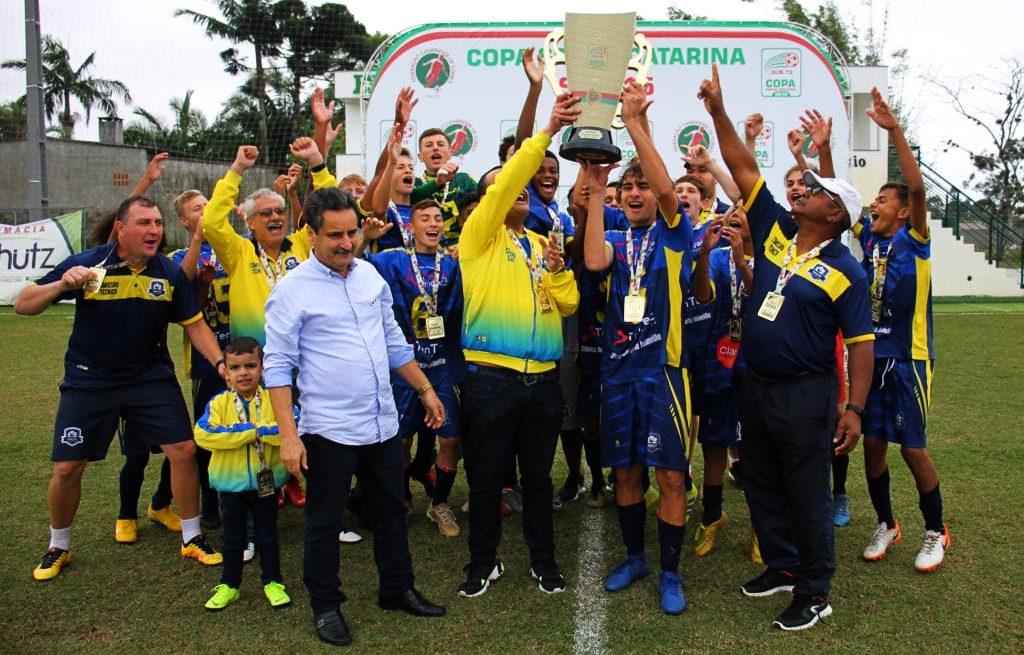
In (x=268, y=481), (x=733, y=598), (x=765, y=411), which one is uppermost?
(x=765, y=411)

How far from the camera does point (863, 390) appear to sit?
3822 millimetres

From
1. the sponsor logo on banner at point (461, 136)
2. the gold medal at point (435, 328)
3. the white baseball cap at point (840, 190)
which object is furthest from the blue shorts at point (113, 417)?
the sponsor logo on banner at point (461, 136)

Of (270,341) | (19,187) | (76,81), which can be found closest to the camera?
(270,341)

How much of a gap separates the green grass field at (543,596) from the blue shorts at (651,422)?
696 millimetres

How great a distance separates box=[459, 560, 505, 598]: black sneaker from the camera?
4156 mm

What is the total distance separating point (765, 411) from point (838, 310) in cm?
56

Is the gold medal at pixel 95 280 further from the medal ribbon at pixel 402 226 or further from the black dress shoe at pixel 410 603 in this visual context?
the black dress shoe at pixel 410 603

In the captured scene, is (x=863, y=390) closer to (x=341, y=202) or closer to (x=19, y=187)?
(x=341, y=202)

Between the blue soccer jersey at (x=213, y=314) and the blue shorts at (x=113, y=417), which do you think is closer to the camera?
the blue shorts at (x=113, y=417)

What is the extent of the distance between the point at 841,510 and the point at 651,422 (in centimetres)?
193

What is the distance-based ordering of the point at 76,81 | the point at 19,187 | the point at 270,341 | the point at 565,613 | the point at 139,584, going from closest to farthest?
the point at 270,341 < the point at 565,613 < the point at 139,584 < the point at 19,187 < the point at 76,81

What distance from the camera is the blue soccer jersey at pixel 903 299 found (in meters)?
4.48

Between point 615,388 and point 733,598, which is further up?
point 615,388

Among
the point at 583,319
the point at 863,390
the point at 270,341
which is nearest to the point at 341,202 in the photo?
the point at 270,341
